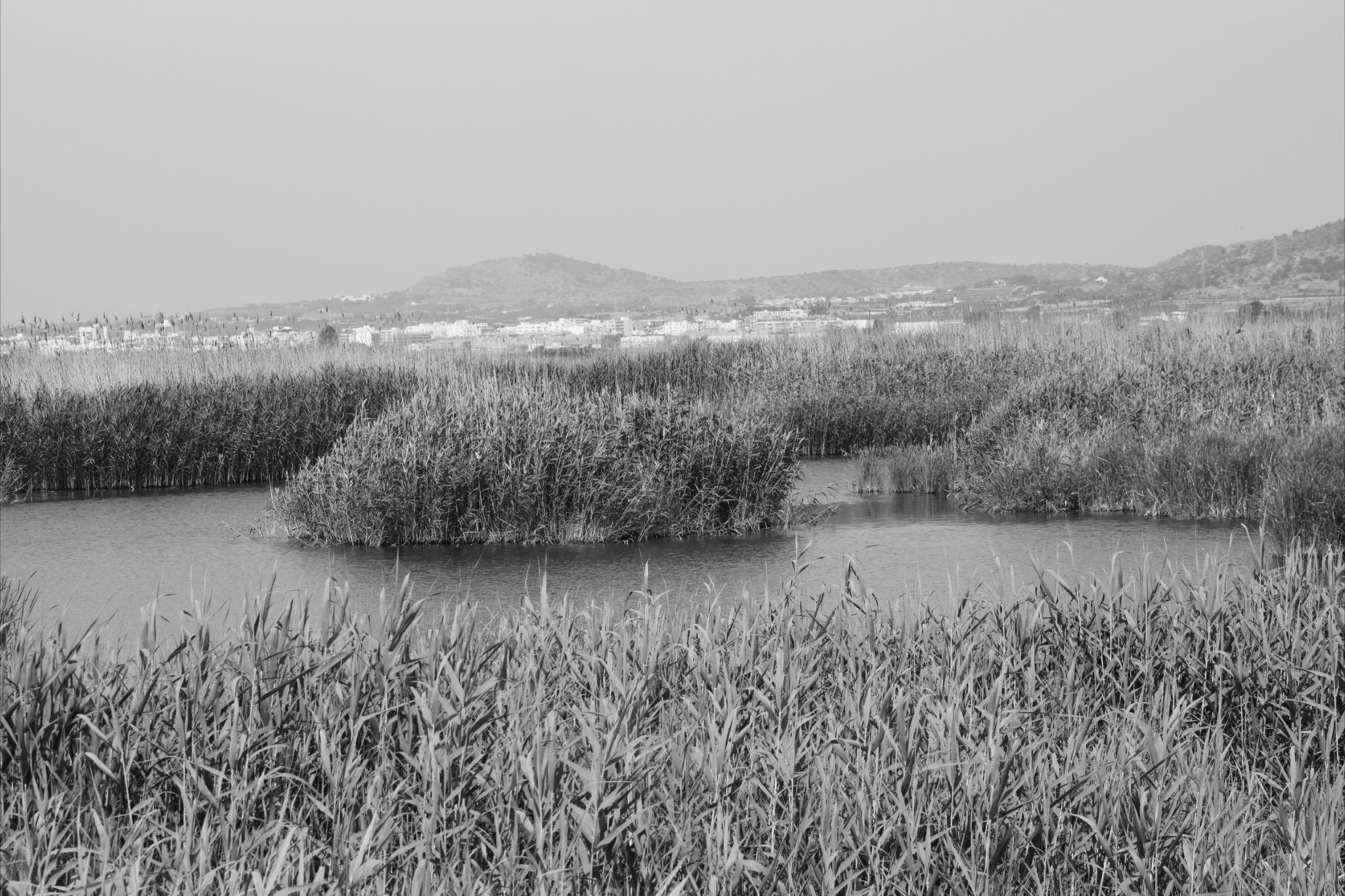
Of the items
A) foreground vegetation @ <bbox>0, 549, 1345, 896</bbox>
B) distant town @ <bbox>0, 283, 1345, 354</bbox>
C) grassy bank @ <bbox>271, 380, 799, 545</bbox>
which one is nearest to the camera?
foreground vegetation @ <bbox>0, 549, 1345, 896</bbox>

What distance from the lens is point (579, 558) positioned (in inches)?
470

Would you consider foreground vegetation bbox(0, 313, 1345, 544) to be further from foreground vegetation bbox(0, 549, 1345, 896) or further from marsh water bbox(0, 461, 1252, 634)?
foreground vegetation bbox(0, 549, 1345, 896)

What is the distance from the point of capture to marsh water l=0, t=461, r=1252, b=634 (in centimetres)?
997

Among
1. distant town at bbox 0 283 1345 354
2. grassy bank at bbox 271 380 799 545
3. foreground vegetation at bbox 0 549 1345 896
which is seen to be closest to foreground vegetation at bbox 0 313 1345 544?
grassy bank at bbox 271 380 799 545

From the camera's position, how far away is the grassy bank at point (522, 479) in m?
12.9

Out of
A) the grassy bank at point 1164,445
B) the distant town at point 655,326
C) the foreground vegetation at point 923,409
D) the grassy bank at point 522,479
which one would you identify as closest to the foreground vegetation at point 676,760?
the grassy bank at point 1164,445

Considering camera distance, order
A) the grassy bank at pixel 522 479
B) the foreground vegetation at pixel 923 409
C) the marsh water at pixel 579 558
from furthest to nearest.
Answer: the foreground vegetation at pixel 923 409 < the grassy bank at pixel 522 479 < the marsh water at pixel 579 558

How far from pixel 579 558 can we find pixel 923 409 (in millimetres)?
10686

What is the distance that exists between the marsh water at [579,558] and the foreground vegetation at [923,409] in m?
0.74

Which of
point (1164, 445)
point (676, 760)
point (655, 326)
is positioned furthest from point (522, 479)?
point (655, 326)

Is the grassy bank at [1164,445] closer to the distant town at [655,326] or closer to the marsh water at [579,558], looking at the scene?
the marsh water at [579,558]

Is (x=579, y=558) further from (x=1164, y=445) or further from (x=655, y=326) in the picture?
(x=655, y=326)

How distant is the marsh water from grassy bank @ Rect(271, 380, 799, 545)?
33cm

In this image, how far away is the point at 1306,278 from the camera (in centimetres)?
6962
